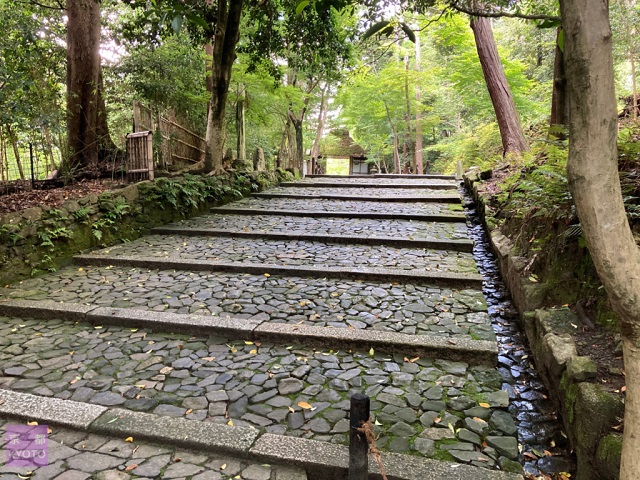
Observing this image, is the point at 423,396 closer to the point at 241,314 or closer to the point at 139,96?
the point at 241,314

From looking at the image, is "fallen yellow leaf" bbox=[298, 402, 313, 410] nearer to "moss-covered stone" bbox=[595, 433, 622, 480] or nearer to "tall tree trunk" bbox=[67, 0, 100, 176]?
"moss-covered stone" bbox=[595, 433, 622, 480]

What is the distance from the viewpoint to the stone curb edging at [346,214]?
326 inches

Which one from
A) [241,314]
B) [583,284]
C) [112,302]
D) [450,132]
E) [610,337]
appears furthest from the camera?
[450,132]

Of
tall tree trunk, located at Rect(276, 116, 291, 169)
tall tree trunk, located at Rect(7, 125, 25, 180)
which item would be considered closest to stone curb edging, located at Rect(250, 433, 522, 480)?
tall tree trunk, located at Rect(7, 125, 25, 180)

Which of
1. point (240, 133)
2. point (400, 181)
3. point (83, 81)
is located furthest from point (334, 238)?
point (400, 181)

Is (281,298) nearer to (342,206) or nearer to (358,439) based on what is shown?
(358,439)

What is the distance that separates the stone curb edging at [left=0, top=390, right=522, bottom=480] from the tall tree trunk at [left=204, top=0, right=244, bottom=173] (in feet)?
26.3

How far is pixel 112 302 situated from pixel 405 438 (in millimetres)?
3642

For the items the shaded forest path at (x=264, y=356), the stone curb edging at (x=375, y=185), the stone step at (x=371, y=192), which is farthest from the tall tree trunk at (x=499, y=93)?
the shaded forest path at (x=264, y=356)

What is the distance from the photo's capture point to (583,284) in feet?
11.2

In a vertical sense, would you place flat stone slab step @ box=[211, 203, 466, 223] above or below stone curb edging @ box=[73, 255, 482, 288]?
above

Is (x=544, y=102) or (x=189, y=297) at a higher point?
(x=544, y=102)

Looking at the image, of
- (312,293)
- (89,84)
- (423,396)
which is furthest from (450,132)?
(423,396)

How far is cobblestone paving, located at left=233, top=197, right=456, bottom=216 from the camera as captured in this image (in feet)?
30.1
